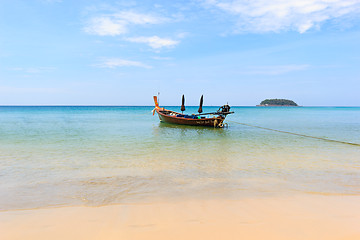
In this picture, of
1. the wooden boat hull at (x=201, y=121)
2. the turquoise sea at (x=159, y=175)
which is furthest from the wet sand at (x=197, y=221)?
the wooden boat hull at (x=201, y=121)

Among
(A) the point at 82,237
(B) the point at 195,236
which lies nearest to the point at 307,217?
(B) the point at 195,236

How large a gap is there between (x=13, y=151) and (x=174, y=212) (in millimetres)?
10322

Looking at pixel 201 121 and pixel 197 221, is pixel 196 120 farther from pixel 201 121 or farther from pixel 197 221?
pixel 197 221

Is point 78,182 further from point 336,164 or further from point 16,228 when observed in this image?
point 336,164

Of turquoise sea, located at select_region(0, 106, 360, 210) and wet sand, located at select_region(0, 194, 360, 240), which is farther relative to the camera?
turquoise sea, located at select_region(0, 106, 360, 210)

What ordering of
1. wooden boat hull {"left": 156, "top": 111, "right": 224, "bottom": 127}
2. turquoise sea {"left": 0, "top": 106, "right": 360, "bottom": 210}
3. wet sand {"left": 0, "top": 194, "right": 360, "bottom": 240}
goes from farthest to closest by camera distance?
wooden boat hull {"left": 156, "top": 111, "right": 224, "bottom": 127} < turquoise sea {"left": 0, "top": 106, "right": 360, "bottom": 210} < wet sand {"left": 0, "top": 194, "right": 360, "bottom": 240}

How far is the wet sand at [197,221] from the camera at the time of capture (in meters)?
3.84

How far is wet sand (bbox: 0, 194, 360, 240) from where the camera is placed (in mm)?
3836

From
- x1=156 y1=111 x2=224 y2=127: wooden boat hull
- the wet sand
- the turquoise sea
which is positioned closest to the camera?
the wet sand

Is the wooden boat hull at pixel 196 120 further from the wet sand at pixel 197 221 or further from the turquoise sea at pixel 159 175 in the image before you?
the wet sand at pixel 197 221

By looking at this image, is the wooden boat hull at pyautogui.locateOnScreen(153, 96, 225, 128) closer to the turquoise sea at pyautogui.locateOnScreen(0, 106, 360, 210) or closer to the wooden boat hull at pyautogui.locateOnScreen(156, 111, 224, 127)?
the wooden boat hull at pyautogui.locateOnScreen(156, 111, 224, 127)

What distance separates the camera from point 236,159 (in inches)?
405

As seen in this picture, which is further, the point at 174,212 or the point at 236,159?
the point at 236,159

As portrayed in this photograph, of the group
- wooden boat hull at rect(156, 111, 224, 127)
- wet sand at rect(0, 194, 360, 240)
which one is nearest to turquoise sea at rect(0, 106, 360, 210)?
wet sand at rect(0, 194, 360, 240)
